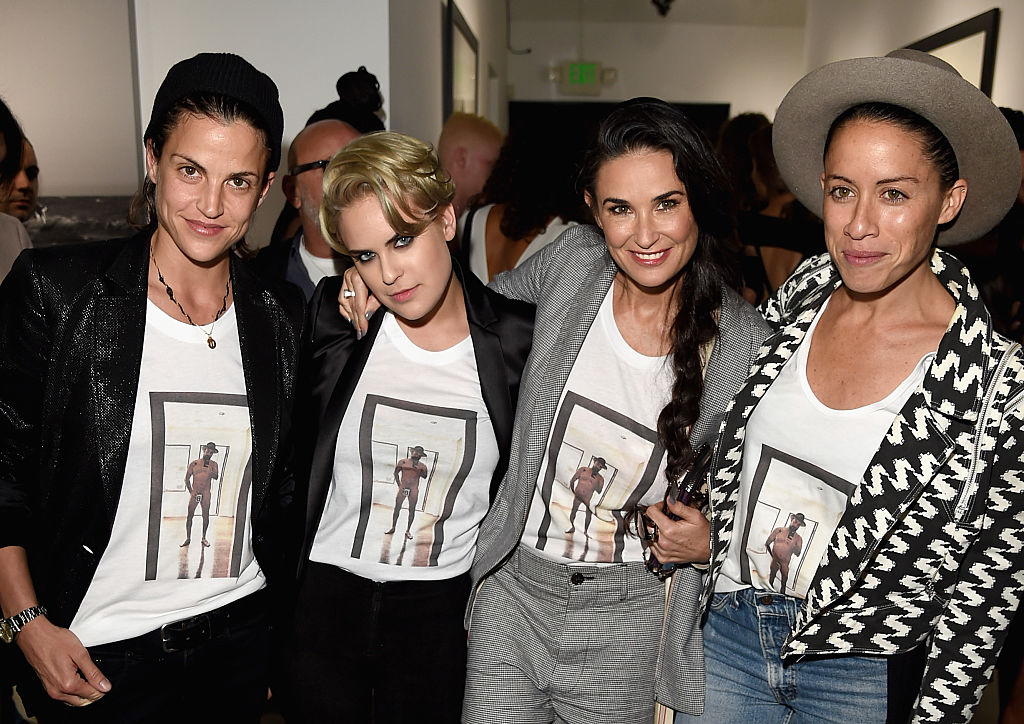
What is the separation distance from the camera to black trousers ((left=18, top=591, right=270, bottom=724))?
1.48 meters

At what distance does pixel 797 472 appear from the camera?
4.99 ft

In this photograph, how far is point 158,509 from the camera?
4.94 feet

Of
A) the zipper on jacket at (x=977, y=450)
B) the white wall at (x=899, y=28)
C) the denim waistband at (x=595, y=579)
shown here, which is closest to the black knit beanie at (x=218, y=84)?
the denim waistband at (x=595, y=579)

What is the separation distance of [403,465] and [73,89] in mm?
1835

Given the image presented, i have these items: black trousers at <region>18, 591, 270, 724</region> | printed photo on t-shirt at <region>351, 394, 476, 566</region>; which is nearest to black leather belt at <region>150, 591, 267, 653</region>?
black trousers at <region>18, 591, 270, 724</region>

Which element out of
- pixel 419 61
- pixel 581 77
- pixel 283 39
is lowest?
pixel 283 39

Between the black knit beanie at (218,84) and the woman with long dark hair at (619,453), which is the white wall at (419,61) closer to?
the black knit beanie at (218,84)

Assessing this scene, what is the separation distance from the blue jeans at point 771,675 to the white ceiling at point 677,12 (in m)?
9.72

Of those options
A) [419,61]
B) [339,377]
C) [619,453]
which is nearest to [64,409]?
[339,377]

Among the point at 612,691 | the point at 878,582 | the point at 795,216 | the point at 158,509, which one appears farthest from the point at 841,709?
the point at 795,216

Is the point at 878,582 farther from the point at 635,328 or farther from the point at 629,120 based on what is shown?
the point at 629,120

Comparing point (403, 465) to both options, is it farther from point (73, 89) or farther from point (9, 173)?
point (73, 89)

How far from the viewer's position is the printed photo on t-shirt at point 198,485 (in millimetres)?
1499

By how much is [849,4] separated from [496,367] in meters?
7.12
